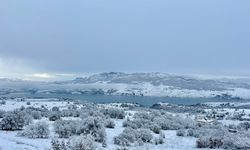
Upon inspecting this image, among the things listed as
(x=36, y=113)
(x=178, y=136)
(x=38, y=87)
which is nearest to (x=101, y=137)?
(x=178, y=136)

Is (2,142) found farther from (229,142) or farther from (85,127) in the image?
(229,142)

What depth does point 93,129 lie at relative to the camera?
3169 centimetres

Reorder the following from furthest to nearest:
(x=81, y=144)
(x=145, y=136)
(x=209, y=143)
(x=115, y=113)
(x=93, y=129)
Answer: (x=115, y=113) < (x=93, y=129) < (x=145, y=136) < (x=209, y=143) < (x=81, y=144)

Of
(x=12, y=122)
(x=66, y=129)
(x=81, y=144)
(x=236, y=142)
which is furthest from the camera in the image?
(x=12, y=122)

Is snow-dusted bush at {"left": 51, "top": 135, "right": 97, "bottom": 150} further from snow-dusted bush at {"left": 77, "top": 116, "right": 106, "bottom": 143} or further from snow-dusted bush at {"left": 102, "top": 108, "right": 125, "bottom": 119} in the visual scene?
snow-dusted bush at {"left": 102, "top": 108, "right": 125, "bottom": 119}

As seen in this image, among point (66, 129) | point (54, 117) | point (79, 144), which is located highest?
point (54, 117)

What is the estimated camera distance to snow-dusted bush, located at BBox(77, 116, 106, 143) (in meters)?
30.2

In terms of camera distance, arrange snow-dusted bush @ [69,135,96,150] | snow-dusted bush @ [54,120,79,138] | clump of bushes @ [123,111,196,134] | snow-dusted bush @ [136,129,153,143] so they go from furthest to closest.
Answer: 1. clump of bushes @ [123,111,196,134]
2. snow-dusted bush @ [54,120,79,138]
3. snow-dusted bush @ [136,129,153,143]
4. snow-dusted bush @ [69,135,96,150]

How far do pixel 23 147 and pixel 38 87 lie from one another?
16688 cm

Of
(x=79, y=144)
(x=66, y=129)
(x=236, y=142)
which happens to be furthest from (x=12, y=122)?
(x=236, y=142)

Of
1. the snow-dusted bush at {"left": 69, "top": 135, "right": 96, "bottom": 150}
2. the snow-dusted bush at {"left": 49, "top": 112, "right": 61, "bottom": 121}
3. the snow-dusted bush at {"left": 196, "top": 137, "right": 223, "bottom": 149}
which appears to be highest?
the snow-dusted bush at {"left": 49, "top": 112, "right": 61, "bottom": 121}

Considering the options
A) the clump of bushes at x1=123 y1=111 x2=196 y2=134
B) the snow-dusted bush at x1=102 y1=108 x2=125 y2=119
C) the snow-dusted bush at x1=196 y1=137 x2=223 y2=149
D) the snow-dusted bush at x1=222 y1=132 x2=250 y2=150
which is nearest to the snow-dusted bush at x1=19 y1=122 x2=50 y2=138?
the clump of bushes at x1=123 y1=111 x2=196 y2=134

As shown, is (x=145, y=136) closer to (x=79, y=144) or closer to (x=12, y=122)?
(x=79, y=144)

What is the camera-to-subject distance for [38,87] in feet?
623
